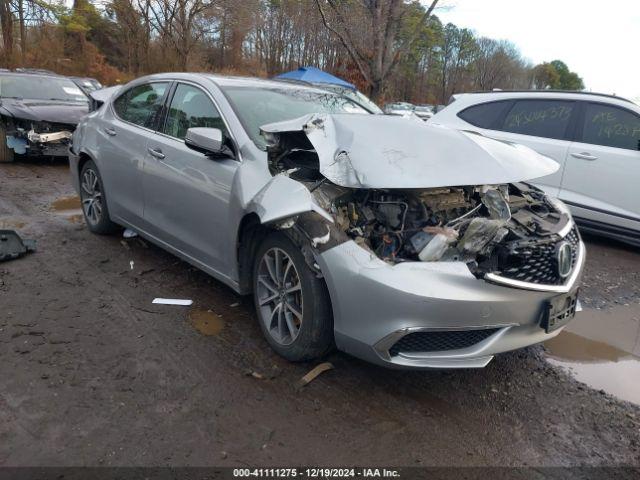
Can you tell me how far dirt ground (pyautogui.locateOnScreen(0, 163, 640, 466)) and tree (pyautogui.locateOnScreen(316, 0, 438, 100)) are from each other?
33.4 feet

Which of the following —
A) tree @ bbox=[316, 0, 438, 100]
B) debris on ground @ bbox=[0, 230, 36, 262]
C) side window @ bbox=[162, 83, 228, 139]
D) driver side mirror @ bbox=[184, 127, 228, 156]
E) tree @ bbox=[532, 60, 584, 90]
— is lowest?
debris on ground @ bbox=[0, 230, 36, 262]

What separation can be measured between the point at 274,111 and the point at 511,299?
2.23 metres

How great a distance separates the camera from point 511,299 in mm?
2586

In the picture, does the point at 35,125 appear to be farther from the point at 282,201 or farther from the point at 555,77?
the point at 555,77

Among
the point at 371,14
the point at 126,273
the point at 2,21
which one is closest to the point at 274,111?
the point at 126,273

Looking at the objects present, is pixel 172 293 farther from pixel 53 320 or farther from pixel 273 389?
pixel 273 389

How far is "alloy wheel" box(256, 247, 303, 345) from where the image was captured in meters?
3.02

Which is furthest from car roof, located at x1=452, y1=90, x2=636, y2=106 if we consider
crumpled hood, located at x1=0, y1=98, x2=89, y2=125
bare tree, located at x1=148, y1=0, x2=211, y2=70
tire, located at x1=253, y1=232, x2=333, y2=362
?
bare tree, located at x1=148, y1=0, x2=211, y2=70

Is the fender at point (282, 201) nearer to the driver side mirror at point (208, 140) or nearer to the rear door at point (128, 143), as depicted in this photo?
the driver side mirror at point (208, 140)

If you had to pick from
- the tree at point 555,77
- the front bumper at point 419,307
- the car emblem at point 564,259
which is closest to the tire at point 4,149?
the front bumper at point 419,307

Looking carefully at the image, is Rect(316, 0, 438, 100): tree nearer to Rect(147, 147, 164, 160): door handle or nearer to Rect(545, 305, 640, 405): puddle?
Rect(147, 147, 164, 160): door handle

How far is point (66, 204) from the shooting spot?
674 cm

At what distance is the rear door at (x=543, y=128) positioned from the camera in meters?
6.27

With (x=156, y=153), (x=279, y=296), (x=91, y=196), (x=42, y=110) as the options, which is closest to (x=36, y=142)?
(x=42, y=110)
